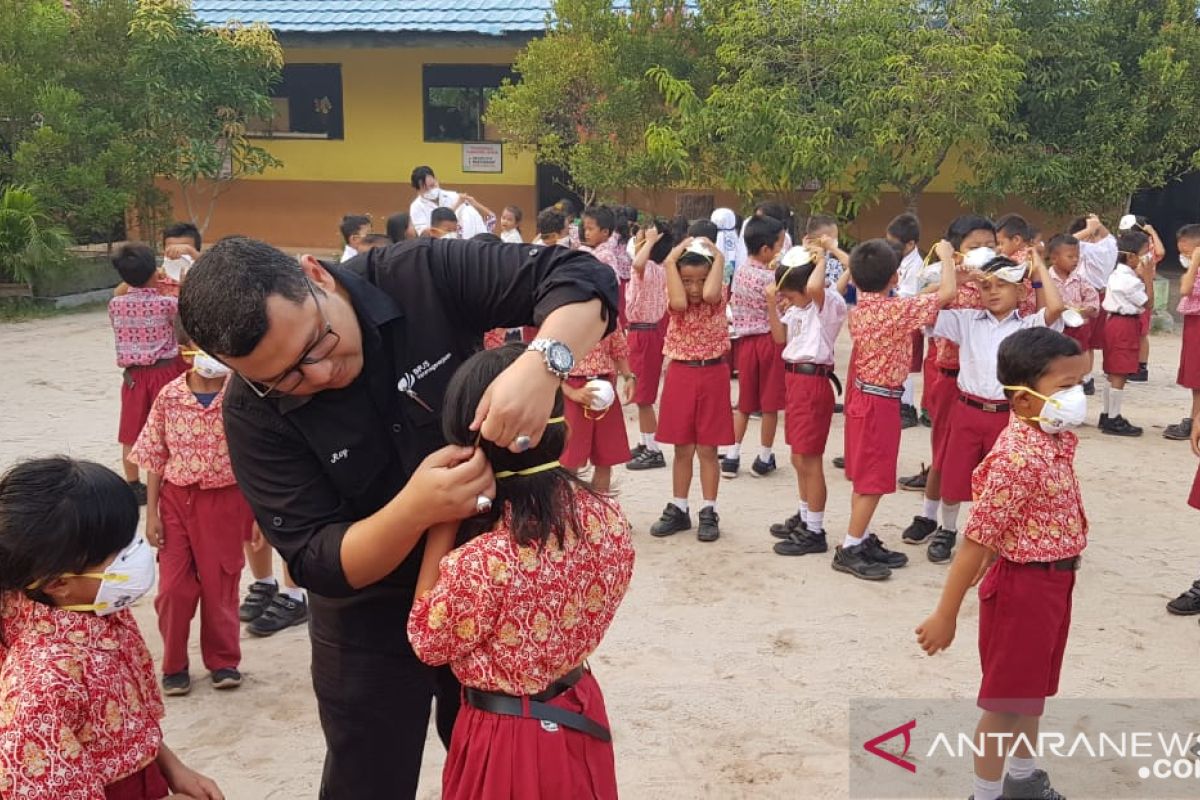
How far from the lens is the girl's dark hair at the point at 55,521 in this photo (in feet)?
7.27

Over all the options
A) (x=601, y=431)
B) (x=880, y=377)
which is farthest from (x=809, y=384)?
(x=601, y=431)

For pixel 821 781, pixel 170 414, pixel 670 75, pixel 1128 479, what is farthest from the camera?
pixel 670 75

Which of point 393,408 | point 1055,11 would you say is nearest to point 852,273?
point 393,408

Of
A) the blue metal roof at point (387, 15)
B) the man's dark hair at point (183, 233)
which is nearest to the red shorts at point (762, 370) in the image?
the man's dark hair at point (183, 233)

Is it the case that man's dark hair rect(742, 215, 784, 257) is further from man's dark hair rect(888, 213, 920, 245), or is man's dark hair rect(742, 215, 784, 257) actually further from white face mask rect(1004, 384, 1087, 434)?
white face mask rect(1004, 384, 1087, 434)

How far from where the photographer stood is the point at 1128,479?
23.1ft

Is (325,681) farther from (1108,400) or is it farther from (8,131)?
(8,131)

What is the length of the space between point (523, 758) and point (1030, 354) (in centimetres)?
218

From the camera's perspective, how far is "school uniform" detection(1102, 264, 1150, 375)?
27.1 feet

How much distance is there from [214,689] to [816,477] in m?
3.11

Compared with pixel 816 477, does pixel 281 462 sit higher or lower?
higher

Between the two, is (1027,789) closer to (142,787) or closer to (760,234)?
(142,787)

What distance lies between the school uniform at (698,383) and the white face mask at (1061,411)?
263 centimetres

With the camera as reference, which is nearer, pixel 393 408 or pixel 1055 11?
pixel 393 408
